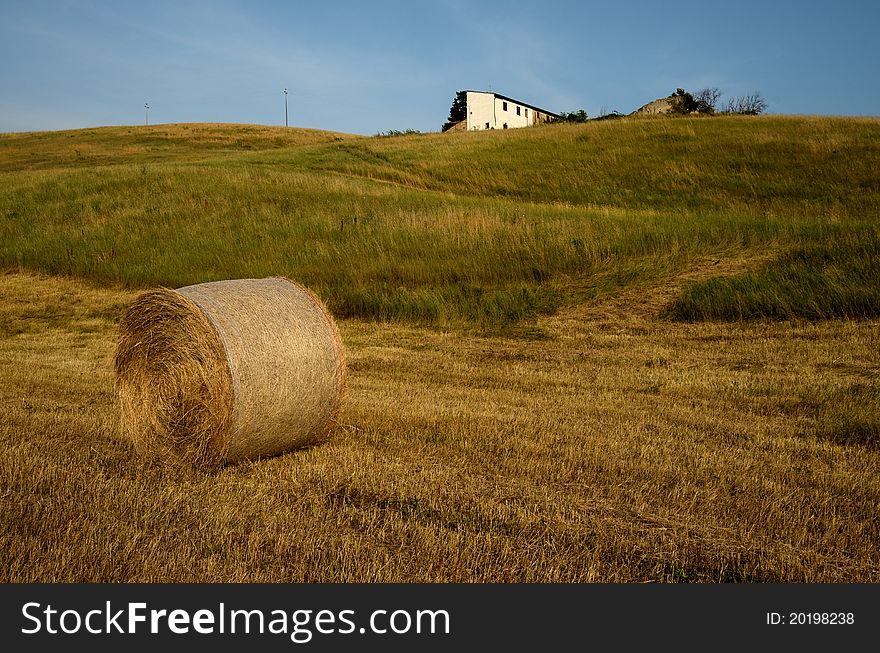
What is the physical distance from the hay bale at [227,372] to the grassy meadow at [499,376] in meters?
0.30

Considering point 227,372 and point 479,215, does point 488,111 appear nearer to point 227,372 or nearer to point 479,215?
point 479,215

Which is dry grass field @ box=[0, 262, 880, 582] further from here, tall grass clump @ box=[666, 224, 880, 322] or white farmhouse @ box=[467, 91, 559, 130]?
white farmhouse @ box=[467, 91, 559, 130]

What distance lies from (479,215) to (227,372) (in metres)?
14.1

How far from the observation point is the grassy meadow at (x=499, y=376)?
15.8 feet

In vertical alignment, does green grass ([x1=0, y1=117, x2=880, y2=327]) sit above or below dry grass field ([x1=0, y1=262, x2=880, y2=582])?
above

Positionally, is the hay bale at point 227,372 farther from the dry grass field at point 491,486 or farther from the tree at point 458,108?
the tree at point 458,108

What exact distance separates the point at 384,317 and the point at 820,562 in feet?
38.0

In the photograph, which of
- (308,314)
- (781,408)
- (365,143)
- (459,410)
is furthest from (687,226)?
(365,143)

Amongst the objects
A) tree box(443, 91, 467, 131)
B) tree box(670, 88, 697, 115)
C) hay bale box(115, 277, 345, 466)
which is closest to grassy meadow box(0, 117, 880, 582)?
hay bale box(115, 277, 345, 466)

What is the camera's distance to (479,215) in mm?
19938

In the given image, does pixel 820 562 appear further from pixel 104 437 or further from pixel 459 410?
pixel 104 437

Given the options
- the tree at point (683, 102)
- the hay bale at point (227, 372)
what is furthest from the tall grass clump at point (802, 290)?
the tree at point (683, 102)

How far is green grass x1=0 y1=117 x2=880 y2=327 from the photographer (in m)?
16.5

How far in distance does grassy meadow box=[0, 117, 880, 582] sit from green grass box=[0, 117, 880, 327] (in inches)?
4.3
